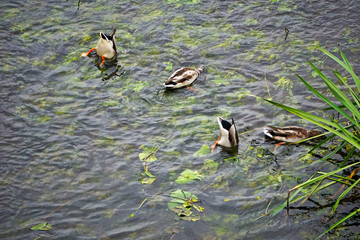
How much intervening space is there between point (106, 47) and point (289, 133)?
180 inches

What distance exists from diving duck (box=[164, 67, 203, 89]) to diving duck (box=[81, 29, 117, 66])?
1739 millimetres

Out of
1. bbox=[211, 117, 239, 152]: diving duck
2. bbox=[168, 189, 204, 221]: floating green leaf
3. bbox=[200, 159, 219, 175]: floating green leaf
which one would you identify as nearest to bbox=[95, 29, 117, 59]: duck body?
bbox=[211, 117, 239, 152]: diving duck

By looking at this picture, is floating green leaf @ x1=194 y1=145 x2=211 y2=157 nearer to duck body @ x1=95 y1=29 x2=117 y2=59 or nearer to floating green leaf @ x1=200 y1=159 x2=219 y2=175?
floating green leaf @ x1=200 y1=159 x2=219 y2=175

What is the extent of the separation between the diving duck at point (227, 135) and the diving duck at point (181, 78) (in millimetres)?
1622

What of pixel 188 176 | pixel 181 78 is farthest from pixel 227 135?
pixel 181 78

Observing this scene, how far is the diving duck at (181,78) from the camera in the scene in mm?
8609

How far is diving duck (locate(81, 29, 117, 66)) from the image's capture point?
9438 mm

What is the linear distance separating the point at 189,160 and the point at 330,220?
244 cm

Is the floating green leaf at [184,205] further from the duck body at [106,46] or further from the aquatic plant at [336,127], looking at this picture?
the duck body at [106,46]

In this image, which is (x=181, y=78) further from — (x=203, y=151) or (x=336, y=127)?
(x=336, y=127)

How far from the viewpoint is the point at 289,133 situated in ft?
23.5

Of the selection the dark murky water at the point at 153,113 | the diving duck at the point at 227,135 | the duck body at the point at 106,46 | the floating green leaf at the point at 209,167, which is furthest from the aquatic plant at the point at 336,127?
the duck body at the point at 106,46

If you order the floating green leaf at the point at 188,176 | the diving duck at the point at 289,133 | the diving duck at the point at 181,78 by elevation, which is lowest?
the floating green leaf at the point at 188,176

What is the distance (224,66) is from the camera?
9.37m
